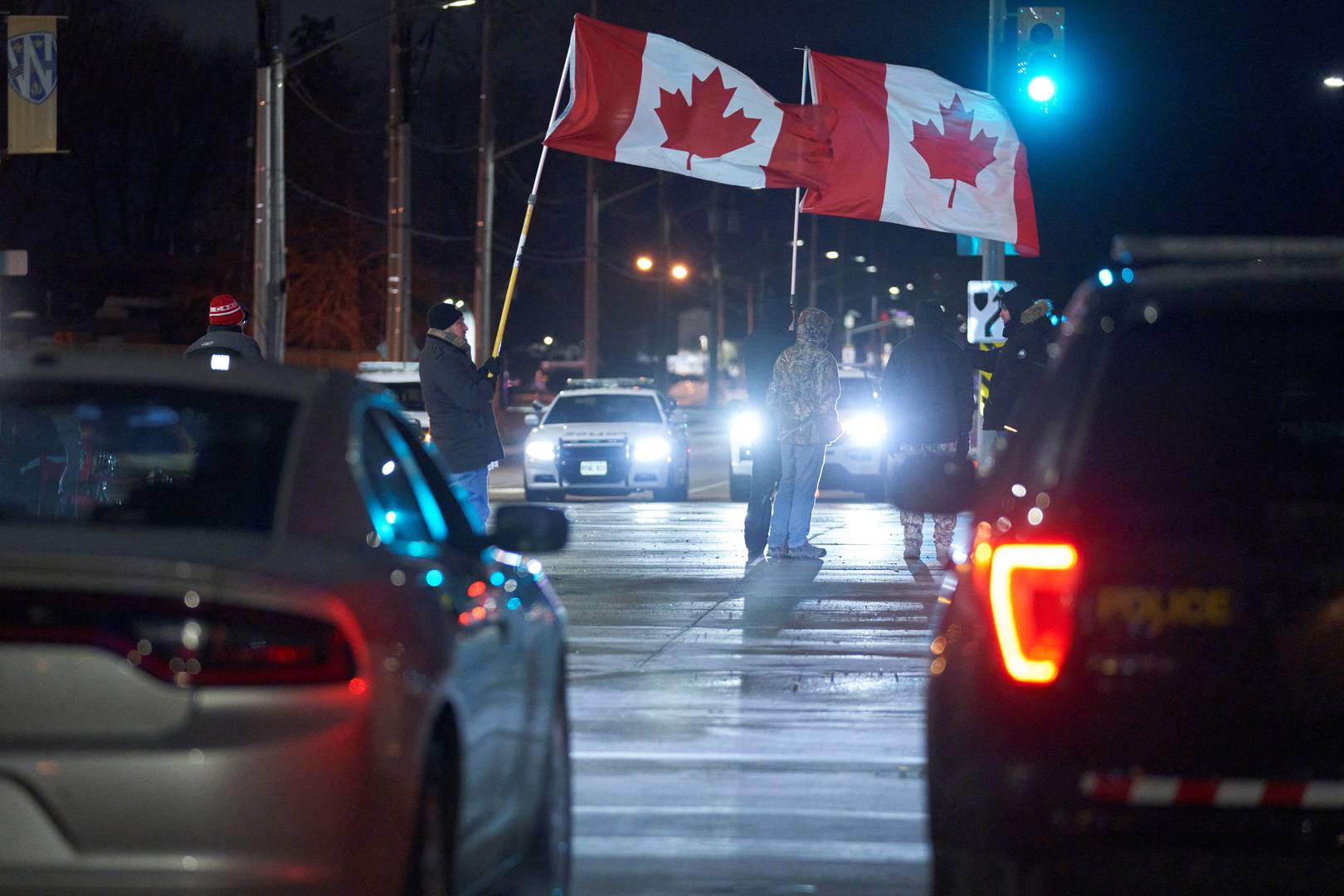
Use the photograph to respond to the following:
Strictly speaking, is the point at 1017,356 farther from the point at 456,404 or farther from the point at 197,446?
the point at 197,446

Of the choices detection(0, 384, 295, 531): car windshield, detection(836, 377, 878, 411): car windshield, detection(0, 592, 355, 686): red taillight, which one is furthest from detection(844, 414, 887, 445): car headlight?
detection(0, 592, 355, 686): red taillight

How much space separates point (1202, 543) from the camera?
4.39 metres

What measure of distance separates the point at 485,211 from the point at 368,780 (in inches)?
1524

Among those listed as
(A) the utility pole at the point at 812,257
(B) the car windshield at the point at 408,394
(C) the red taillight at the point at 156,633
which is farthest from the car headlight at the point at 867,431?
(A) the utility pole at the point at 812,257

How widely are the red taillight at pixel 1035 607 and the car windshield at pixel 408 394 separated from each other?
24.5 m

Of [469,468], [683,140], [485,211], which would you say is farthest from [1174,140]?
[469,468]

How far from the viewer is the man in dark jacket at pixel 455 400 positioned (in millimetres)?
15320

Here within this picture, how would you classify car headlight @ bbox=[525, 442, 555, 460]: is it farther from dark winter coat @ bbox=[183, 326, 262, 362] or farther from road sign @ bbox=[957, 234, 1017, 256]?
dark winter coat @ bbox=[183, 326, 262, 362]

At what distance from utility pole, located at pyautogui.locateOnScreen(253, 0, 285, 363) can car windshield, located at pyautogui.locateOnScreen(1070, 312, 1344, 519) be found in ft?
71.9

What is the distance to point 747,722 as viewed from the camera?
9.74m

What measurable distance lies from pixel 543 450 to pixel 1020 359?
441 inches

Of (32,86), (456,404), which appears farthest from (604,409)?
(456,404)

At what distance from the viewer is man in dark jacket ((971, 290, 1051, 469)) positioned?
16625 mm

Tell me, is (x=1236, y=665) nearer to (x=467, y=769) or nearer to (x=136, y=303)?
(x=467, y=769)
